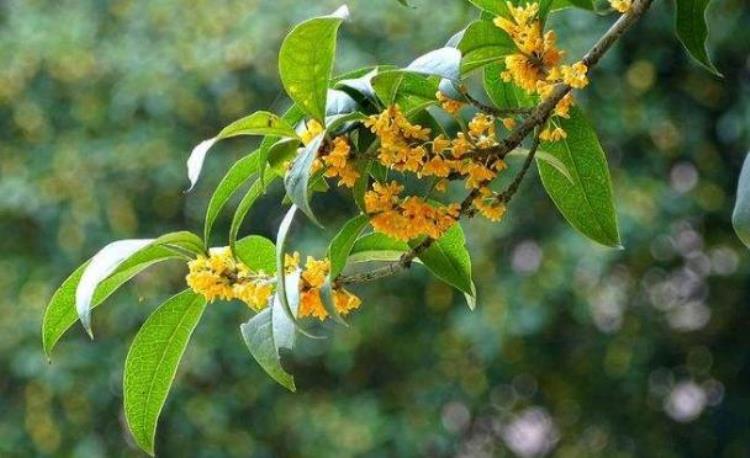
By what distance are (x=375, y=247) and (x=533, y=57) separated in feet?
0.53

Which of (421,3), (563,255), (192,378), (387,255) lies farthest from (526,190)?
(387,255)

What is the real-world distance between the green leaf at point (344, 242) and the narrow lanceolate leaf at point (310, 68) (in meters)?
0.07

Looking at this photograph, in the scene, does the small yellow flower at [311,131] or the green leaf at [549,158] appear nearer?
the small yellow flower at [311,131]

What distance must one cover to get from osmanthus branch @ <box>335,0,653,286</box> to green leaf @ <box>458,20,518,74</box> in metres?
0.03

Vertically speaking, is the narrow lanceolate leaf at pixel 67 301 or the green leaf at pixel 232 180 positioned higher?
the green leaf at pixel 232 180

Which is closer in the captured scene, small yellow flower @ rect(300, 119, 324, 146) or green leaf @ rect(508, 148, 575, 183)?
small yellow flower @ rect(300, 119, 324, 146)

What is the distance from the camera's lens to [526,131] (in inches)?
24.6

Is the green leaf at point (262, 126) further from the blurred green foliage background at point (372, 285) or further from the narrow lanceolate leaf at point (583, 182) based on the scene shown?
the blurred green foliage background at point (372, 285)

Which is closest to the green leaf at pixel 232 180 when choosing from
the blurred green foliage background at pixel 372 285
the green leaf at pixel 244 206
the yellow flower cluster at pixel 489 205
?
the green leaf at pixel 244 206

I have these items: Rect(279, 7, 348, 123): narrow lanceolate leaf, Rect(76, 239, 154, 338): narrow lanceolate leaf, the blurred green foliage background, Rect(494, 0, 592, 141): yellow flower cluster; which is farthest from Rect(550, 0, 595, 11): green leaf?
the blurred green foliage background

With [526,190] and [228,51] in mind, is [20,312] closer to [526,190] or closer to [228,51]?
[228,51]

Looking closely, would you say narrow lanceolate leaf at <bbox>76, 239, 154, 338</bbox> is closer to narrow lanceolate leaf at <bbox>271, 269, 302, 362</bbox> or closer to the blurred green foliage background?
narrow lanceolate leaf at <bbox>271, 269, 302, 362</bbox>

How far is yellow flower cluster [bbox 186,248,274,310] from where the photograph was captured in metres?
0.64

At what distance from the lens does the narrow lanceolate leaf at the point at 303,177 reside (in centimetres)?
54
